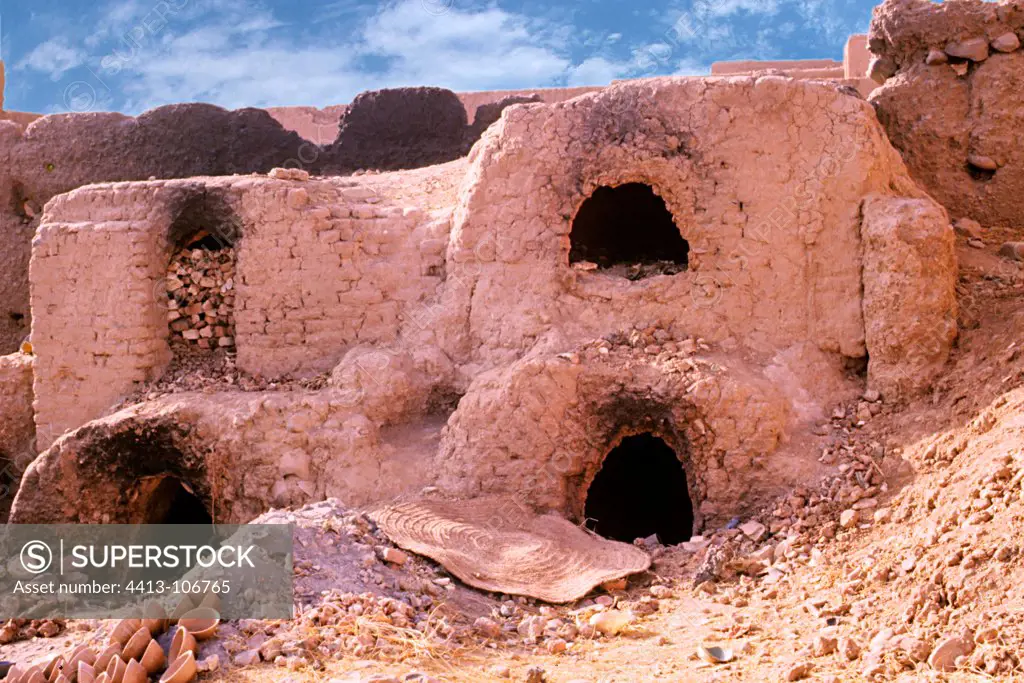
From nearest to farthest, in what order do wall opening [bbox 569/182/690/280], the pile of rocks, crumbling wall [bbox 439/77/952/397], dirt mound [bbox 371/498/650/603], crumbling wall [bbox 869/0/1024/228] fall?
dirt mound [bbox 371/498/650/603] → crumbling wall [bbox 439/77/952/397] → crumbling wall [bbox 869/0/1024/228] → wall opening [bbox 569/182/690/280] → the pile of rocks

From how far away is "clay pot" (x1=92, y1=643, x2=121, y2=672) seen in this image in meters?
4.46

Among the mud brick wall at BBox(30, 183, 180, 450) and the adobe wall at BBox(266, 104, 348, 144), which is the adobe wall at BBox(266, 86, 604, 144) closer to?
the adobe wall at BBox(266, 104, 348, 144)

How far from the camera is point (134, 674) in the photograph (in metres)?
4.33

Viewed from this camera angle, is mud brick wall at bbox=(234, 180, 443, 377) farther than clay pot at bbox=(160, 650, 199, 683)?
Yes

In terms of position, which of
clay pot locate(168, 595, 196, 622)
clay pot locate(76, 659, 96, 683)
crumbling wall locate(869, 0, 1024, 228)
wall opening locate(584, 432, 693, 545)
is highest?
crumbling wall locate(869, 0, 1024, 228)

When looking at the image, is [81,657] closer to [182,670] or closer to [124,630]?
[124,630]

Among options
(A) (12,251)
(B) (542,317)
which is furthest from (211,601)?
(A) (12,251)

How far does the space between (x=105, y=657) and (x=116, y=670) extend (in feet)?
0.53

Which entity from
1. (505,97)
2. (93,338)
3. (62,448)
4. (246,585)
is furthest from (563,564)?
(505,97)

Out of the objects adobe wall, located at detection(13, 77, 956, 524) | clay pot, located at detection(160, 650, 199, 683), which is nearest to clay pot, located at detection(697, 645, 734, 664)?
adobe wall, located at detection(13, 77, 956, 524)

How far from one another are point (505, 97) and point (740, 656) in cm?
851

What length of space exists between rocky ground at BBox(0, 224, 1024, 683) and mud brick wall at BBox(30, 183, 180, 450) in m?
2.66

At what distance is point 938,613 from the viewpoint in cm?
456

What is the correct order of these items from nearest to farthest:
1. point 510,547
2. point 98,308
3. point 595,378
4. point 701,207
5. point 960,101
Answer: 1. point 510,547
2. point 595,378
3. point 701,207
4. point 960,101
5. point 98,308
